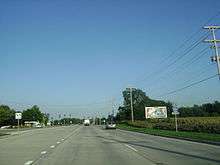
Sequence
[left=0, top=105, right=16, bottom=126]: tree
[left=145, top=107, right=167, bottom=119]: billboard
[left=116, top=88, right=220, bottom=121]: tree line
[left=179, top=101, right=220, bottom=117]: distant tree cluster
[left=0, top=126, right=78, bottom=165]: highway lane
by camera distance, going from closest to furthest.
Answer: [left=0, top=126, right=78, bottom=165]: highway lane → [left=145, top=107, right=167, bottom=119]: billboard → [left=0, top=105, right=16, bottom=126]: tree → [left=116, top=88, right=220, bottom=121]: tree line → [left=179, top=101, right=220, bottom=117]: distant tree cluster

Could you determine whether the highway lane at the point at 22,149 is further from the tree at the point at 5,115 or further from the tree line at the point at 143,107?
the tree at the point at 5,115

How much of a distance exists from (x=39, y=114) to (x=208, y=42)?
16961 cm

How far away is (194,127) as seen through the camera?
47.5 m

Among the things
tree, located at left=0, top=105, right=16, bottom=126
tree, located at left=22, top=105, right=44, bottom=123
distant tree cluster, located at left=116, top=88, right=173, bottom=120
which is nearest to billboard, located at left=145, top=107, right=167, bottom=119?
distant tree cluster, located at left=116, top=88, right=173, bottom=120

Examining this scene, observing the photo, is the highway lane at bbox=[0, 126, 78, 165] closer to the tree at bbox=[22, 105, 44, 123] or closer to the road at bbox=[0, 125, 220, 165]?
the road at bbox=[0, 125, 220, 165]

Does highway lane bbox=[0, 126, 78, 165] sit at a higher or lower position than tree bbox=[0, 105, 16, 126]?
lower


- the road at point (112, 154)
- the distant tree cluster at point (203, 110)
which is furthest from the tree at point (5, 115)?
the road at point (112, 154)

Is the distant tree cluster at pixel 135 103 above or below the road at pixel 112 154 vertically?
above

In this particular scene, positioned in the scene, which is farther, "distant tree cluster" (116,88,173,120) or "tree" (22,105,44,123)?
"tree" (22,105,44,123)

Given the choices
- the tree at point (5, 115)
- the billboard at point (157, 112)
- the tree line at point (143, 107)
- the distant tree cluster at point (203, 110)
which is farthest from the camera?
the distant tree cluster at point (203, 110)

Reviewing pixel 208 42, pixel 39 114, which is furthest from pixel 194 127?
pixel 39 114

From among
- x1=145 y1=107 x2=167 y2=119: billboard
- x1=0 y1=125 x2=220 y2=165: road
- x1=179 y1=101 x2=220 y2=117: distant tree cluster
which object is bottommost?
x1=0 y1=125 x2=220 y2=165: road

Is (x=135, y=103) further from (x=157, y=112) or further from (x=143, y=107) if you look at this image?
(x=157, y=112)

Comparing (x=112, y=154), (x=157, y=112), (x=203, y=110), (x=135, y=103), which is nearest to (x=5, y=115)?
(x=135, y=103)
